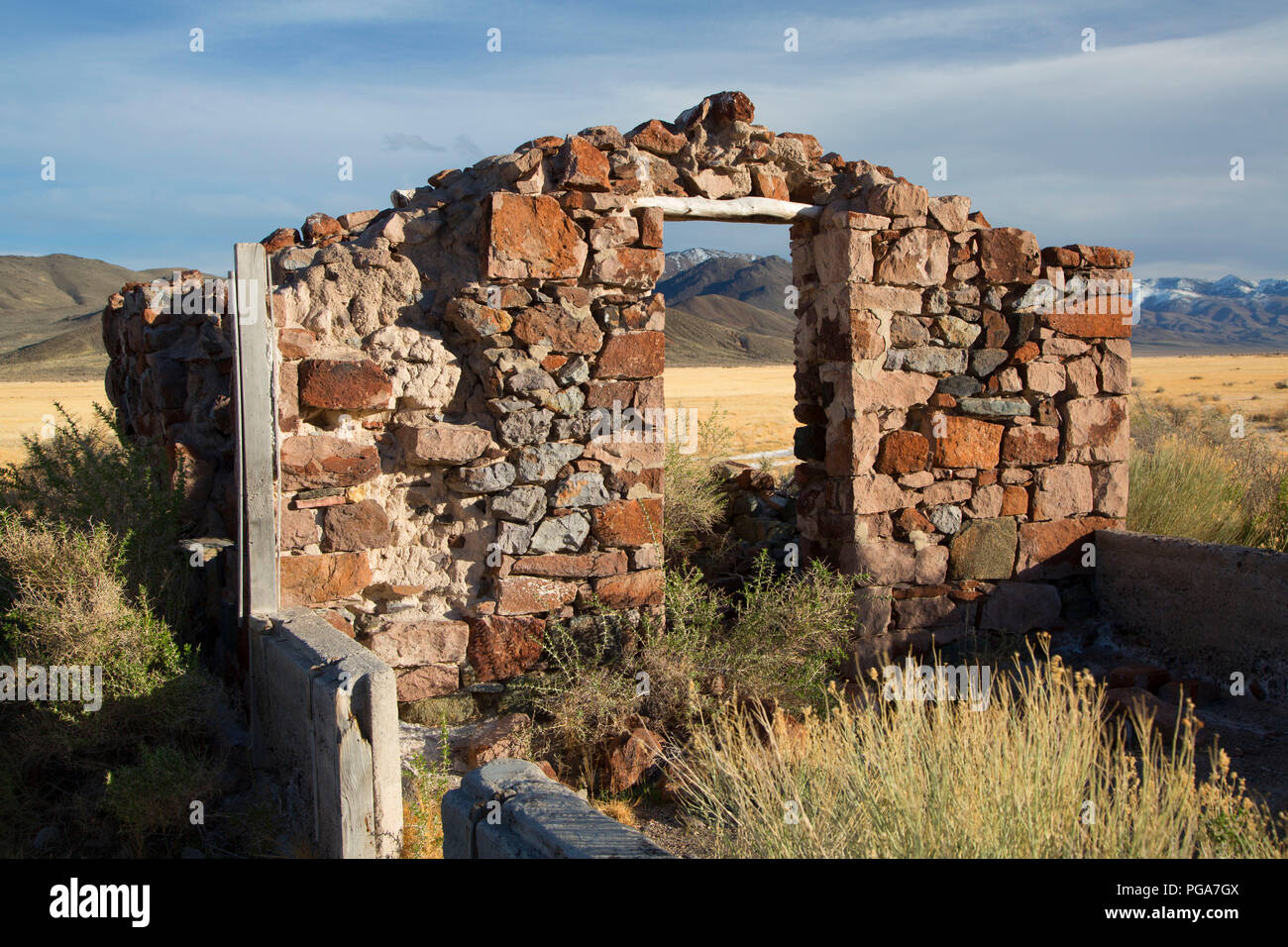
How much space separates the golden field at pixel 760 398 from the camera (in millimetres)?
20391

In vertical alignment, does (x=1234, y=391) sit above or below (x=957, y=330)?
below

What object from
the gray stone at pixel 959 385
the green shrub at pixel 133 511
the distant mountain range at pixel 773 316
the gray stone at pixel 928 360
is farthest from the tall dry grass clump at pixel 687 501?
the distant mountain range at pixel 773 316

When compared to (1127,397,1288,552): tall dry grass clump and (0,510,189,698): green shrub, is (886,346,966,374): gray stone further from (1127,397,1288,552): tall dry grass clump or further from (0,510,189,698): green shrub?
(0,510,189,698): green shrub

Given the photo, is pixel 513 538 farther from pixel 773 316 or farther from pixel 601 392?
pixel 773 316

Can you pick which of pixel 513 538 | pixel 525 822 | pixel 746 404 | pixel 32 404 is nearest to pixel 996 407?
pixel 513 538

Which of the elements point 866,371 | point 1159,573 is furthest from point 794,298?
point 1159,573

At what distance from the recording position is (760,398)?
32062 mm

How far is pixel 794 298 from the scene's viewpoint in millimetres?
6117

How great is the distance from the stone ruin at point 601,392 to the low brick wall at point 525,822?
6.23 feet

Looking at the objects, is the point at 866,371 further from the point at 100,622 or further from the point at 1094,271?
the point at 100,622

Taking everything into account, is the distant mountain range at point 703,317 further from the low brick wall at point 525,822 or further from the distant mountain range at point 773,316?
the low brick wall at point 525,822

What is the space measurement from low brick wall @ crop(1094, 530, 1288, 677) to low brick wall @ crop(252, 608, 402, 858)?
4261 millimetres

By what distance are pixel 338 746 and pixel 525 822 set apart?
2.86 ft

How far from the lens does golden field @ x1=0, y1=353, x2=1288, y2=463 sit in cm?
2039
